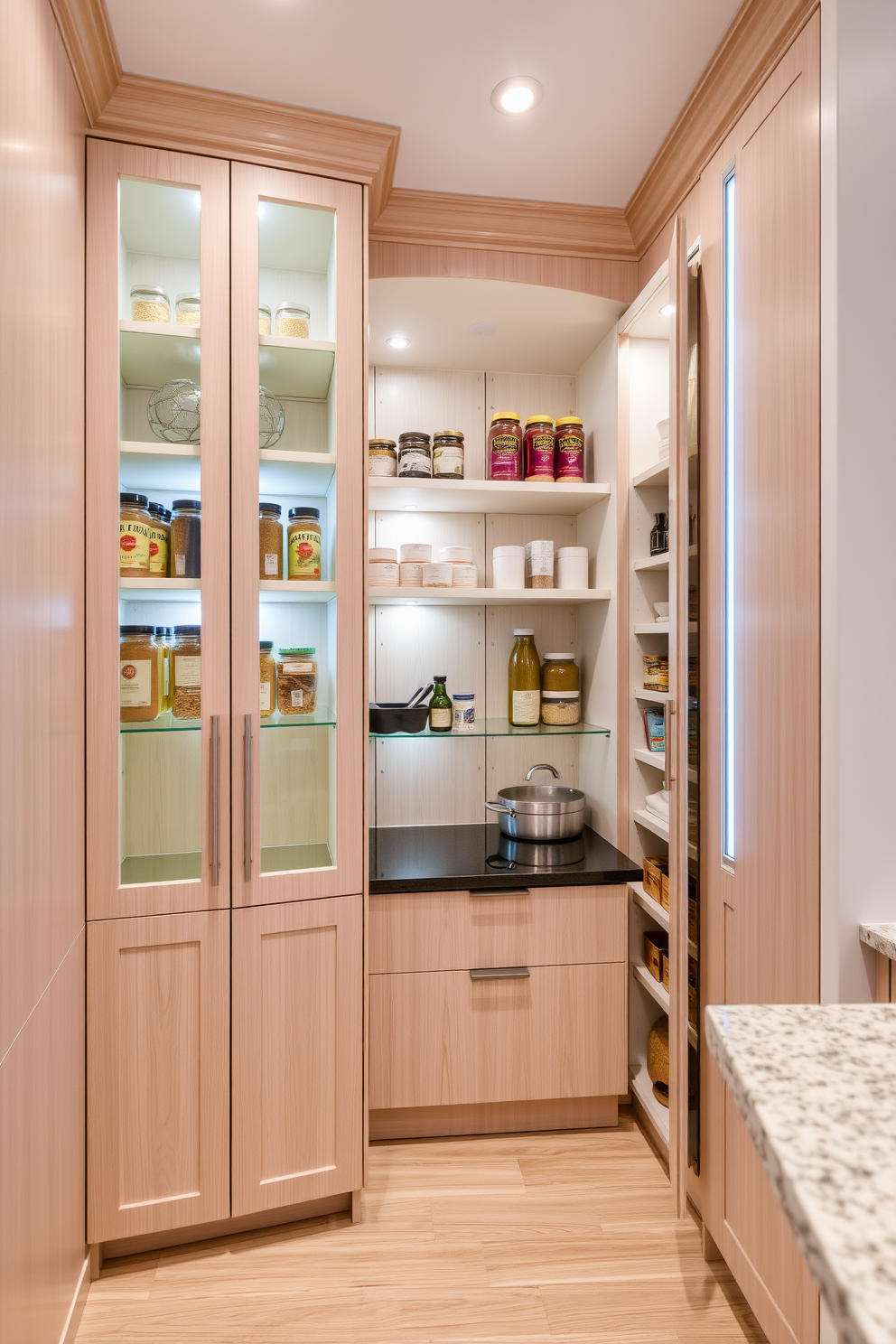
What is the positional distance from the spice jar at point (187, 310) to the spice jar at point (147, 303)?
35mm

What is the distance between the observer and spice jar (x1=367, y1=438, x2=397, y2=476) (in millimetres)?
2230

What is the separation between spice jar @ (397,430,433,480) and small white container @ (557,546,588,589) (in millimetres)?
509

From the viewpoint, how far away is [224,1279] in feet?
5.49

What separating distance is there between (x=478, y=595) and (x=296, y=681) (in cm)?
64

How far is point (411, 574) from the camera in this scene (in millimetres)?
2291

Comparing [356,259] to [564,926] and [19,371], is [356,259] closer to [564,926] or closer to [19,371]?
[19,371]


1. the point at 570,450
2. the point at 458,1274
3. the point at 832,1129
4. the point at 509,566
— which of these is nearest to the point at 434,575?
the point at 509,566

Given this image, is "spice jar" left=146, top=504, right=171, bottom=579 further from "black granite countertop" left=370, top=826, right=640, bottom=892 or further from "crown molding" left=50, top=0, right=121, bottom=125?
"black granite countertop" left=370, top=826, right=640, bottom=892

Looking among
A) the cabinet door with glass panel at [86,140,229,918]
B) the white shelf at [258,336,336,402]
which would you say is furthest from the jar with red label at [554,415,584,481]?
the cabinet door with glass panel at [86,140,229,918]

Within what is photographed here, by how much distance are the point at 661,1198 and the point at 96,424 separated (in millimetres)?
2297

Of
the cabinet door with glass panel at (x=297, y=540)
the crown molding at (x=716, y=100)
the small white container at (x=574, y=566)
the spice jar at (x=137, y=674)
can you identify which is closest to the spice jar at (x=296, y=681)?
the cabinet door with glass panel at (x=297, y=540)

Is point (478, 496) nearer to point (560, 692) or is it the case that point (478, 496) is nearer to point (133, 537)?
point (560, 692)

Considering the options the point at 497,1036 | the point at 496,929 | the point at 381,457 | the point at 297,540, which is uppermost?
the point at 381,457

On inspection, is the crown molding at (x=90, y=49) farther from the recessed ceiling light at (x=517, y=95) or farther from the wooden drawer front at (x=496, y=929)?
the wooden drawer front at (x=496, y=929)
